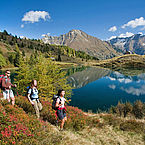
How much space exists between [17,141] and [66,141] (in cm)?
245

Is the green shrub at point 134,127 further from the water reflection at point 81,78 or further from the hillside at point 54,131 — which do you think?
the water reflection at point 81,78

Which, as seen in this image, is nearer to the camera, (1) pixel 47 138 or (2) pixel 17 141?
(2) pixel 17 141

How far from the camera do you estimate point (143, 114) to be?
19188 mm

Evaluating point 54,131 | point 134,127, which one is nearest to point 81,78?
point 134,127

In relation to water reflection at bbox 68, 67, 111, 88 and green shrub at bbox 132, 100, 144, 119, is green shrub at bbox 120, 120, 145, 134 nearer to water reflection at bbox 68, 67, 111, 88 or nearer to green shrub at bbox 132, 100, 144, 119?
green shrub at bbox 132, 100, 144, 119

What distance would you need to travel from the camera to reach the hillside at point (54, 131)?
5211mm

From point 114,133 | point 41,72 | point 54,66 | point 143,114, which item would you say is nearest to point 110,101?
point 143,114

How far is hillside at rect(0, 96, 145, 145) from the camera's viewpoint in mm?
5211

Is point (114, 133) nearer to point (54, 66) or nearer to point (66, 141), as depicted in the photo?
point (66, 141)

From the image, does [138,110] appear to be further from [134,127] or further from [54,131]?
[54,131]

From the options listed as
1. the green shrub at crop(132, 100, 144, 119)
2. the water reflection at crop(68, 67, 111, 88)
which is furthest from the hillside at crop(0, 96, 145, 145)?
the water reflection at crop(68, 67, 111, 88)

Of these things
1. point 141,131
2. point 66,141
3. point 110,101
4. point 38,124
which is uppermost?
point 38,124

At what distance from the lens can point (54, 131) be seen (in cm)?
677

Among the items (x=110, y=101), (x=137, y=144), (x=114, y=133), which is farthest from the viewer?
(x=110, y=101)
